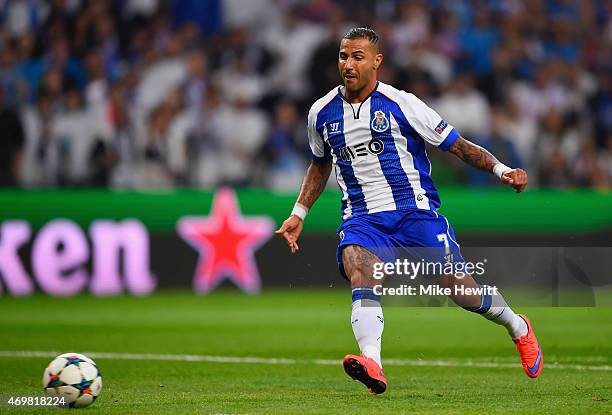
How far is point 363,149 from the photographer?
777 centimetres

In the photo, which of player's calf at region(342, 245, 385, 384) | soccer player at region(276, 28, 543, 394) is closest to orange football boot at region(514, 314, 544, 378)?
soccer player at region(276, 28, 543, 394)

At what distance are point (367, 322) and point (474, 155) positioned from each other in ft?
4.28

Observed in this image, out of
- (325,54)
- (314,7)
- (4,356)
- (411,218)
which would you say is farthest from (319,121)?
(314,7)

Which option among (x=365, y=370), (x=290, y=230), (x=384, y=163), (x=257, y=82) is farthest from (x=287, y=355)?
(x=257, y=82)

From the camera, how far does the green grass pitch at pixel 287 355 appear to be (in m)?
7.18

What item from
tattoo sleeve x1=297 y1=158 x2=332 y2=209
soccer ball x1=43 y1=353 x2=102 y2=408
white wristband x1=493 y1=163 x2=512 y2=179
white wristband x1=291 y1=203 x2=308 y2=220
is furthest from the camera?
tattoo sleeve x1=297 y1=158 x2=332 y2=209

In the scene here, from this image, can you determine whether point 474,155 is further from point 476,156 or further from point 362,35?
point 362,35

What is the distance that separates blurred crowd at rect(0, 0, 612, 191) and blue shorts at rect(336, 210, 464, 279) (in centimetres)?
876

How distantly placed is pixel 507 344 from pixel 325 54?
7.40m

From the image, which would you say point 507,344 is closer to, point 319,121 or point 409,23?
point 319,121

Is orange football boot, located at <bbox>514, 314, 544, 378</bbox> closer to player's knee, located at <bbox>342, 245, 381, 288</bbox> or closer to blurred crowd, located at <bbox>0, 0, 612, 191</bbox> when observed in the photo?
player's knee, located at <bbox>342, 245, 381, 288</bbox>

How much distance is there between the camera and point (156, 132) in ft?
53.5

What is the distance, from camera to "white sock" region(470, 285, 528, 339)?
776 cm

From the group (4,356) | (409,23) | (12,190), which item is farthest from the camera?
(409,23)
